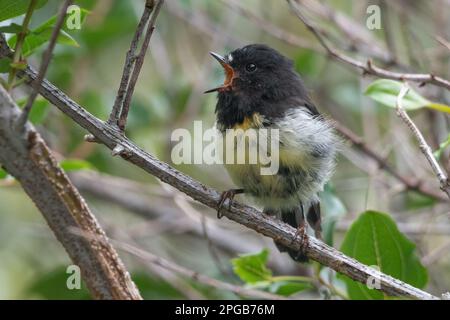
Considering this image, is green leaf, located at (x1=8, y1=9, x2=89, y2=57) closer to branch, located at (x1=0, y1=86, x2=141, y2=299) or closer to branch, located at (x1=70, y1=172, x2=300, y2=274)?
branch, located at (x1=0, y1=86, x2=141, y2=299)

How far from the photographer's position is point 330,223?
11.3 feet

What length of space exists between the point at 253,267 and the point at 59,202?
146 cm

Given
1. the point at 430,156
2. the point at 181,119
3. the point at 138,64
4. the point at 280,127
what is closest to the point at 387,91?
the point at 280,127

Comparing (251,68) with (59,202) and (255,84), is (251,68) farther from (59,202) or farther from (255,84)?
(59,202)

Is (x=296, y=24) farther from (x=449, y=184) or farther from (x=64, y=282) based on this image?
(x=449, y=184)

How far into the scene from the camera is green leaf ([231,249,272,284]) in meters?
3.16

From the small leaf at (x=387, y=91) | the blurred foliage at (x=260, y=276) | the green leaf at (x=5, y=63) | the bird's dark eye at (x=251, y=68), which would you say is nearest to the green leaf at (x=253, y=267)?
the blurred foliage at (x=260, y=276)

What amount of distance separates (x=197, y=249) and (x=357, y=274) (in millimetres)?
3049

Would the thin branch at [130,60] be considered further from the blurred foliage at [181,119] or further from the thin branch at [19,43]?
the blurred foliage at [181,119]

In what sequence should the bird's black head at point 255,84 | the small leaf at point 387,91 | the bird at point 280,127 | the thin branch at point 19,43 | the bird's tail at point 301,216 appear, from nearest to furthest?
the thin branch at point 19,43 < the small leaf at point 387,91 < the bird at point 280,127 < the bird's black head at point 255,84 < the bird's tail at point 301,216

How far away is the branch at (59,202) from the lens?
1.87m

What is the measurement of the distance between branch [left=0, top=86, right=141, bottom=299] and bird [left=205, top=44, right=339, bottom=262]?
117cm

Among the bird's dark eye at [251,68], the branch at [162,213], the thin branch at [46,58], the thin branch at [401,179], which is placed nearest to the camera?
the thin branch at [46,58]

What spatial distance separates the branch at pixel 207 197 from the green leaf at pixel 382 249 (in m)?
0.35
